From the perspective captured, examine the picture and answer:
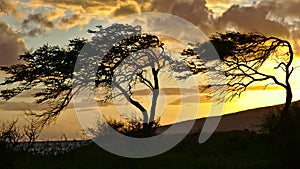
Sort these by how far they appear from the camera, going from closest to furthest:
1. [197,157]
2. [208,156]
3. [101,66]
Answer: [197,157] < [208,156] < [101,66]

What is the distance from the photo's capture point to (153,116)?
36.2m

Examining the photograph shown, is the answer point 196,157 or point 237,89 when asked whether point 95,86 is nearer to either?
point 237,89

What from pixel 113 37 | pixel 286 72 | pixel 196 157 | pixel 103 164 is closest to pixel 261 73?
pixel 286 72

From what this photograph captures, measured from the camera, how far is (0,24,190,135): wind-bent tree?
38156 mm

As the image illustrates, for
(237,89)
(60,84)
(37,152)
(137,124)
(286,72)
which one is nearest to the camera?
(137,124)

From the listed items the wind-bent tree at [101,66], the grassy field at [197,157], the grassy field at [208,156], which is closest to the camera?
the grassy field at [208,156]

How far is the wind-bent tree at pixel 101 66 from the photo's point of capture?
38.2 meters

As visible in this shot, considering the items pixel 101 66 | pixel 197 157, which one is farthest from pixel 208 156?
pixel 101 66

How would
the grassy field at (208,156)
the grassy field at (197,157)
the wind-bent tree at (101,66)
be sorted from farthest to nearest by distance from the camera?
the wind-bent tree at (101,66) < the grassy field at (197,157) < the grassy field at (208,156)

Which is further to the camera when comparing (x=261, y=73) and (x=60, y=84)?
(x=60, y=84)

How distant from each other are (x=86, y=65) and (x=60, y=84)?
2.43 meters

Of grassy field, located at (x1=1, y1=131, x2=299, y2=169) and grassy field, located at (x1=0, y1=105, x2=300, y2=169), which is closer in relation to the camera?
grassy field, located at (x1=0, y1=105, x2=300, y2=169)

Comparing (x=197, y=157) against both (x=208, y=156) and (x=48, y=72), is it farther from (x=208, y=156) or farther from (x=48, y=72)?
(x=48, y=72)

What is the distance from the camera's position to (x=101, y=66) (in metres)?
40.2
